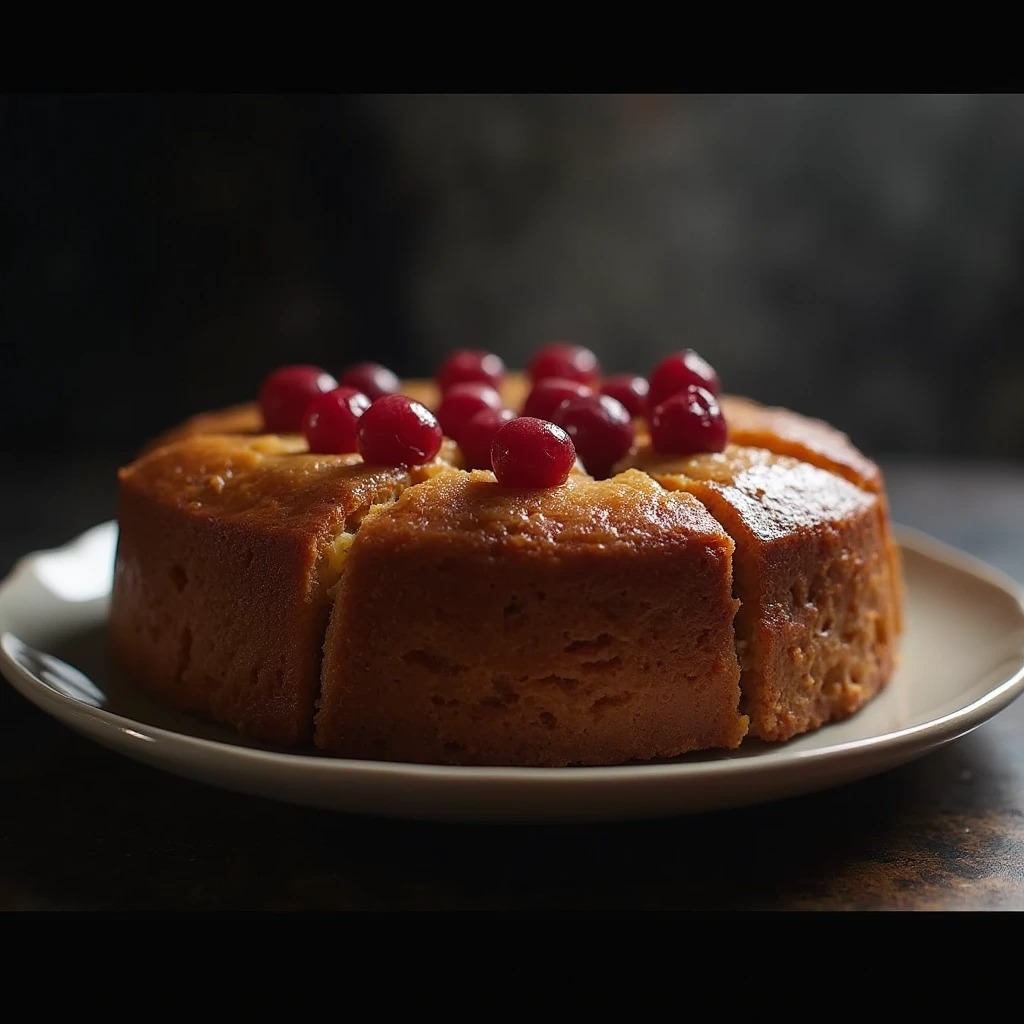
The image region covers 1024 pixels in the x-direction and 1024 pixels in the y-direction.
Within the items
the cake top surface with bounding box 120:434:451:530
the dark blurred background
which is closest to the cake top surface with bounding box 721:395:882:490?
the cake top surface with bounding box 120:434:451:530

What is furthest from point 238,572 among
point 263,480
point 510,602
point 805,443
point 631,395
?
point 805,443

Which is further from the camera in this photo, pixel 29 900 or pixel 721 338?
pixel 721 338

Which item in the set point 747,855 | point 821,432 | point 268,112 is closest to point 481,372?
point 821,432

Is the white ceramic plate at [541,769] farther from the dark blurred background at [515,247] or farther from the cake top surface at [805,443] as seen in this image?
the dark blurred background at [515,247]

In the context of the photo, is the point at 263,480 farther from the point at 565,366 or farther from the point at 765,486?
the point at 565,366

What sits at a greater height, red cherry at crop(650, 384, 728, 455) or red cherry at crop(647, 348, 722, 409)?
red cherry at crop(647, 348, 722, 409)

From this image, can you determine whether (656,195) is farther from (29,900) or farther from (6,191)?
(29,900)

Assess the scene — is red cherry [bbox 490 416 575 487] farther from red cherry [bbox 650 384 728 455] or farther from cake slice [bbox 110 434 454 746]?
red cherry [bbox 650 384 728 455]
